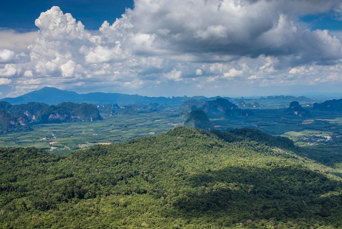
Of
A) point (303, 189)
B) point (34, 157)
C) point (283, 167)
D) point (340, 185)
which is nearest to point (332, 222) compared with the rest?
point (303, 189)

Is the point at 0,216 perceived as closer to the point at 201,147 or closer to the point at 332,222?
the point at 332,222

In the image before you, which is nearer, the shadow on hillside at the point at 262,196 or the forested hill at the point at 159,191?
the forested hill at the point at 159,191

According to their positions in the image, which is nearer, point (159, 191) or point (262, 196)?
point (159, 191)

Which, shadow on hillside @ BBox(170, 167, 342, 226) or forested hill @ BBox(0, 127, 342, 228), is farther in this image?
shadow on hillside @ BBox(170, 167, 342, 226)

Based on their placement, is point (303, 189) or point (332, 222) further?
point (303, 189)

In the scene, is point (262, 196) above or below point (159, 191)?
below
